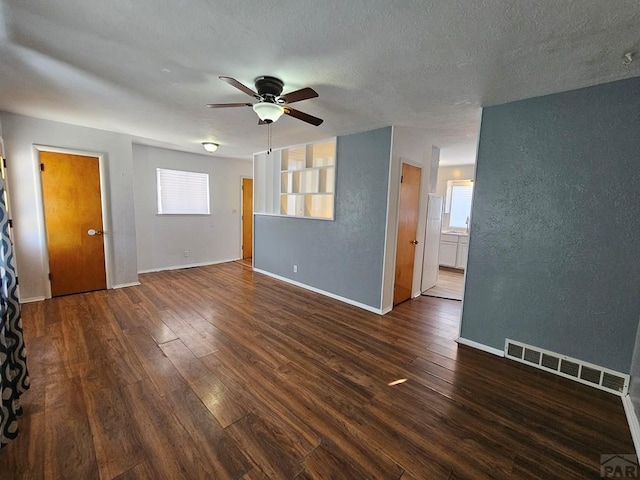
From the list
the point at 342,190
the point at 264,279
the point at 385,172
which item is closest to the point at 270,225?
the point at 264,279

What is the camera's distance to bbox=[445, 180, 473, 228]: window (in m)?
6.69

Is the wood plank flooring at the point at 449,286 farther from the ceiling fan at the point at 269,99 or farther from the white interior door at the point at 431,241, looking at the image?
the ceiling fan at the point at 269,99

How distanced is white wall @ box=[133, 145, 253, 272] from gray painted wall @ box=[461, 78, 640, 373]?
5.52 m

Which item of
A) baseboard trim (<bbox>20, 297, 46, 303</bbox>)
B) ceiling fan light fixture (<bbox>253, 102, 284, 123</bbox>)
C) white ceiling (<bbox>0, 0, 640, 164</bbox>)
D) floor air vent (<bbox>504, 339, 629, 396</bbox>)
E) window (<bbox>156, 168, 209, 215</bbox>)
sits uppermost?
white ceiling (<bbox>0, 0, 640, 164</bbox>)

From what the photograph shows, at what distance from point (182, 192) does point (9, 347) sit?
4573 mm

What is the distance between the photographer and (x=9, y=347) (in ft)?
5.82

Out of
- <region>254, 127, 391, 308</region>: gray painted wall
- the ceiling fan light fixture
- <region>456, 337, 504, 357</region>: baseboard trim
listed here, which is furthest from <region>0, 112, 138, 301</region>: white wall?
<region>456, 337, 504, 357</region>: baseboard trim

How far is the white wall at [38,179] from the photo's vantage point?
3545 mm

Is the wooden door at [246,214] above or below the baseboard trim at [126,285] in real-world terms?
above

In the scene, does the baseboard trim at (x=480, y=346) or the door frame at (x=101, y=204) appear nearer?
the baseboard trim at (x=480, y=346)

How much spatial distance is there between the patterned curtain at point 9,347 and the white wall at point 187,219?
393 centimetres

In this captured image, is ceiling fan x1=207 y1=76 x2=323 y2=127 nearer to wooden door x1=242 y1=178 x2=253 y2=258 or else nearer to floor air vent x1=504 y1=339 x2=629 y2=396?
floor air vent x1=504 y1=339 x2=629 y2=396

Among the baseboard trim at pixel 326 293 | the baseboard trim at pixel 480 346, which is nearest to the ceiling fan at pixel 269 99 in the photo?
the baseboard trim at pixel 326 293

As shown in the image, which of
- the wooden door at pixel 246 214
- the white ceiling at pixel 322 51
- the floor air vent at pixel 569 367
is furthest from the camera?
the wooden door at pixel 246 214
